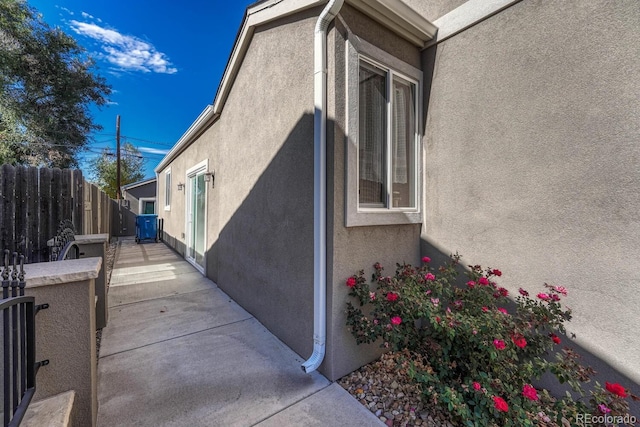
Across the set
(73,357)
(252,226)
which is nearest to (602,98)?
(252,226)

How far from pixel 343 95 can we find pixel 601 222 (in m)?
2.58

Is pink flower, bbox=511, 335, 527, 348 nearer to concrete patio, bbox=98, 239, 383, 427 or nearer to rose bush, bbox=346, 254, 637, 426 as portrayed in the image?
rose bush, bbox=346, 254, 637, 426

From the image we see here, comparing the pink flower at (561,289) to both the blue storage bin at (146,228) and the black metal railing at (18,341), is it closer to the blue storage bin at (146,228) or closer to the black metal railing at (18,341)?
the black metal railing at (18,341)

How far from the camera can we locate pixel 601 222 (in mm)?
2365

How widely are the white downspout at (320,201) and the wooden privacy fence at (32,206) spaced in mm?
3825

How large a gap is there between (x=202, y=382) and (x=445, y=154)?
143 inches

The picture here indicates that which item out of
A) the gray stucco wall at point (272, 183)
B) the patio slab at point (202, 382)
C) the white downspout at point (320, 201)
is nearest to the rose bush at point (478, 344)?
the white downspout at point (320, 201)

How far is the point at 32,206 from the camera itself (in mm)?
3709

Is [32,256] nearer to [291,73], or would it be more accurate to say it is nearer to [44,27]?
[291,73]

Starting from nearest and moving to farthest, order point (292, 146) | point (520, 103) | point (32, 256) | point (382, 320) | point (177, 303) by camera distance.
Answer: point (382, 320)
point (520, 103)
point (292, 146)
point (32, 256)
point (177, 303)

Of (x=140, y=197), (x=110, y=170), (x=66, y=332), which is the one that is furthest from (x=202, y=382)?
(x=110, y=170)

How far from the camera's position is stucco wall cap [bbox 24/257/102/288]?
5.22 ft

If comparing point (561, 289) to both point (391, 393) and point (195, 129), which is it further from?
point (195, 129)

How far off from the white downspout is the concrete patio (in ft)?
1.27
